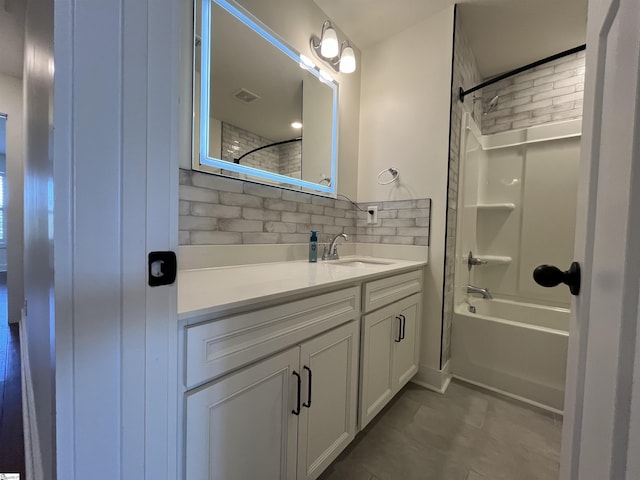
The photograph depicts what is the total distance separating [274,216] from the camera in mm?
1566

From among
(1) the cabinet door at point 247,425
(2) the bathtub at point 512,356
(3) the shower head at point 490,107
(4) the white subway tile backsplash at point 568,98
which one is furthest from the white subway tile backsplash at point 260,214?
(4) the white subway tile backsplash at point 568,98

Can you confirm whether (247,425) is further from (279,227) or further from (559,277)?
(279,227)

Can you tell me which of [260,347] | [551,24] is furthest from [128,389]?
[551,24]

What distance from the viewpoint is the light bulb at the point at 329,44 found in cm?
172

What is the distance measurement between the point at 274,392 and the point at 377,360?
0.70 m

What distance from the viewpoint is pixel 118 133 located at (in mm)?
436

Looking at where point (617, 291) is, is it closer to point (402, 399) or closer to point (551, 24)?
point (402, 399)

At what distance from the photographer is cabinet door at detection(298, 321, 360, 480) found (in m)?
0.93

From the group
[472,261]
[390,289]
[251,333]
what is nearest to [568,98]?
[472,261]

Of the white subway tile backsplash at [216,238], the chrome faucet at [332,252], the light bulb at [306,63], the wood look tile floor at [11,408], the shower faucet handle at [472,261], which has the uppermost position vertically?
the light bulb at [306,63]

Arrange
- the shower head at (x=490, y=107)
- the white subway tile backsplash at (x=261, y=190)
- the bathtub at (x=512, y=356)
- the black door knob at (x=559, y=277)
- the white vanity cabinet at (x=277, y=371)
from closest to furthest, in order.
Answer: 1. the black door knob at (x=559, y=277)
2. the white vanity cabinet at (x=277, y=371)
3. the white subway tile backsplash at (x=261, y=190)
4. the bathtub at (x=512, y=356)
5. the shower head at (x=490, y=107)

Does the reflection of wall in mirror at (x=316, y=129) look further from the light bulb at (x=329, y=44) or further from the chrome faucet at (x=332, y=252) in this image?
the chrome faucet at (x=332, y=252)

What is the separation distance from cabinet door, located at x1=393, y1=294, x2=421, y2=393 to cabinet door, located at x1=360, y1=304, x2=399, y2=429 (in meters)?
0.07

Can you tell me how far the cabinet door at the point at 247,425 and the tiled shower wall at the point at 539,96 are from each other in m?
3.06
